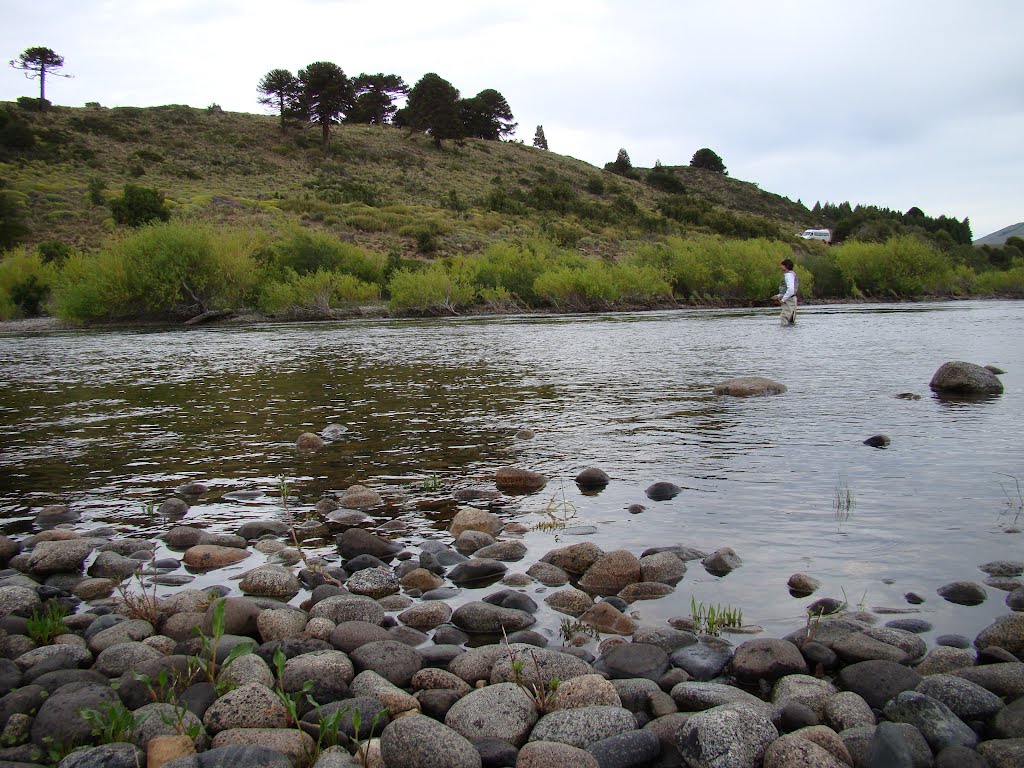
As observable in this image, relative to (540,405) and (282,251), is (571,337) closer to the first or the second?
(540,405)

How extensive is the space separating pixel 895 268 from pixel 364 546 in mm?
61193

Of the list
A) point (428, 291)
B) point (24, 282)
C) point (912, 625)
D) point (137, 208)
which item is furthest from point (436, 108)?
point (912, 625)

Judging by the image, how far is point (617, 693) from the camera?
13.1ft

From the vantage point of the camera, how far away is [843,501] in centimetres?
741

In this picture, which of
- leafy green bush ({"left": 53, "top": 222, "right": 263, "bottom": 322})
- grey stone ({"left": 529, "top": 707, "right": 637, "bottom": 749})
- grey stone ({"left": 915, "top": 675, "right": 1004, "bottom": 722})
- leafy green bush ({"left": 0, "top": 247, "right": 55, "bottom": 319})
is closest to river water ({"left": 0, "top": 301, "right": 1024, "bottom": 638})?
grey stone ({"left": 915, "top": 675, "right": 1004, "bottom": 722})

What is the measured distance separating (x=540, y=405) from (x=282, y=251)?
37395 millimetres

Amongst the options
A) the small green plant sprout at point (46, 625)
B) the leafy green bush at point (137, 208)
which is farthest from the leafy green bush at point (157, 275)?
the small green plant sprout at point (46, 625)

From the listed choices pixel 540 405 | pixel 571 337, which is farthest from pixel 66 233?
pixel 540 405

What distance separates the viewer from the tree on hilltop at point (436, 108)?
9612 cm

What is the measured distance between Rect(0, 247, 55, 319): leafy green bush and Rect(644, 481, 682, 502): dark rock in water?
46007 millimetres

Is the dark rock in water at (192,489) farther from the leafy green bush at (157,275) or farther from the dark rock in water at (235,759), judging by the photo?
the leafy green bush at (157,275)

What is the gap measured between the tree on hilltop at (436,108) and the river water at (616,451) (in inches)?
3122

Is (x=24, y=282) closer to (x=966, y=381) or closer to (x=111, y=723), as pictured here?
(x=966, y=381)

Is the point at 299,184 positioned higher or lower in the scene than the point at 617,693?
higher
